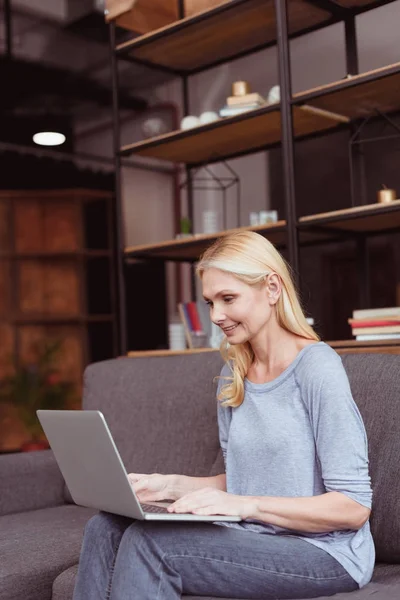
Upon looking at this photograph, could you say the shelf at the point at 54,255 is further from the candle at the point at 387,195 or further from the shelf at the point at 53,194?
the candle at the point at 387,195

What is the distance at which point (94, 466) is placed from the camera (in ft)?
5.01

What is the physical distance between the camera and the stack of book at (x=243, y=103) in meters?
2.95

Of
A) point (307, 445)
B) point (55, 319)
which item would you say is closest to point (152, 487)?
point (307, 445)

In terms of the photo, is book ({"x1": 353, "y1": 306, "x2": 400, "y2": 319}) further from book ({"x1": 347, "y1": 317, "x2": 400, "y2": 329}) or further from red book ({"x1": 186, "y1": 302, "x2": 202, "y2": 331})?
red book ({"x1": 186, "y1": 302, "x2": 202, "y2": 331})

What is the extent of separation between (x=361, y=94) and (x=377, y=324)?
849 millimetres

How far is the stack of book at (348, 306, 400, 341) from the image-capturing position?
239cm

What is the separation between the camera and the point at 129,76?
5.91 meters

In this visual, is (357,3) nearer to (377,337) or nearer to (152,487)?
(377,337)

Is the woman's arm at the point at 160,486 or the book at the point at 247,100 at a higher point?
the book at the point at 247,100

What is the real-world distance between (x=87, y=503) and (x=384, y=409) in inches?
28.1

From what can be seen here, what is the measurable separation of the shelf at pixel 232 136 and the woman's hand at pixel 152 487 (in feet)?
4.97

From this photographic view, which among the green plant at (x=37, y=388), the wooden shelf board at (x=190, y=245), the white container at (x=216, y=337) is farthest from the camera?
the green plant at (x=37, y=388)

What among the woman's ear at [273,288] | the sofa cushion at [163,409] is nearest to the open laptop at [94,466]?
the woman's ear at [273,288]

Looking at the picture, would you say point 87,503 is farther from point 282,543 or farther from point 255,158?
point 255,158
